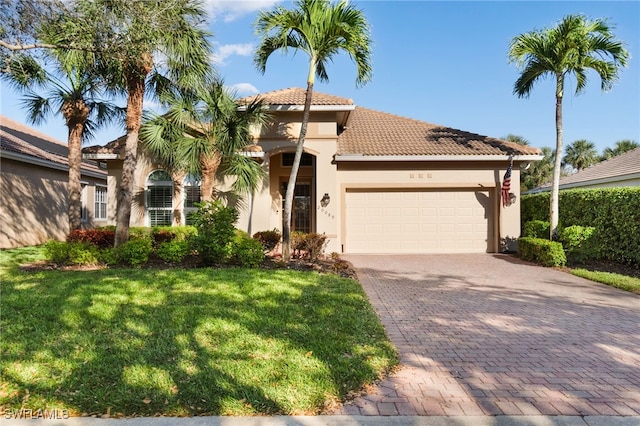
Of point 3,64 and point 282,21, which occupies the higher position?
point 282,21

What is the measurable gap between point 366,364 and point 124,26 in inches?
312

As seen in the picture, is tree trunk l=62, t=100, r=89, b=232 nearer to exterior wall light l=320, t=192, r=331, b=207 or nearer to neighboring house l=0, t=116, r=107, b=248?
neighboring house l=0, t=116, r=107, b=248

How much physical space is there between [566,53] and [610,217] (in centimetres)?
497

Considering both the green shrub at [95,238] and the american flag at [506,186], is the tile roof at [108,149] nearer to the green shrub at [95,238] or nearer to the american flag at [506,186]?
the green shrub at [95,238]

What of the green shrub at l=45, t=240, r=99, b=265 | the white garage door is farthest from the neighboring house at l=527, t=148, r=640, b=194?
the green shrub at l=45, t=240, r=99, b=265

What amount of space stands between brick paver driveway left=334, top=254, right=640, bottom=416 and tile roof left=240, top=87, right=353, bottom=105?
21.4 ft

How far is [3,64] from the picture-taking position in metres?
7.17

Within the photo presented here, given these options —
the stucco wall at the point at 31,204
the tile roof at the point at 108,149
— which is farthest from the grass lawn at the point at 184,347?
the stucco wall at the point at 31,204

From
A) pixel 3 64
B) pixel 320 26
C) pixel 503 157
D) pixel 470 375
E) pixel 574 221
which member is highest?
pixel 320 26

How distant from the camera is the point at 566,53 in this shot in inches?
421

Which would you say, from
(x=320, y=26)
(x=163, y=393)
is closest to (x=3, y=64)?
(x=320, y=26)

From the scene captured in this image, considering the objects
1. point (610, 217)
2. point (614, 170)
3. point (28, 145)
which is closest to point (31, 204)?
point (28, 145)

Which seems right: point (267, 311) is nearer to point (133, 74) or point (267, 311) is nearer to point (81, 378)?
point (81, 378)

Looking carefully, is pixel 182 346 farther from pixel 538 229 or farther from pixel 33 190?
pixel 33 190
